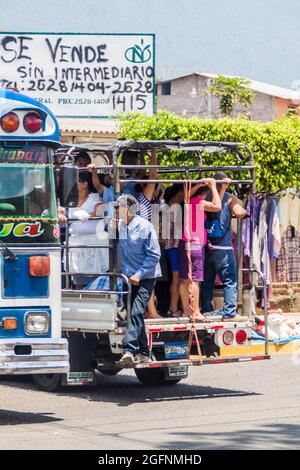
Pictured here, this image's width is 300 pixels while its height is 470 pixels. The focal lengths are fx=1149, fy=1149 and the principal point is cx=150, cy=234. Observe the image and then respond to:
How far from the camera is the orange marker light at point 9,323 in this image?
10305 millimetres

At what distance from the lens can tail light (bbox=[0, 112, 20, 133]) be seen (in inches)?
411

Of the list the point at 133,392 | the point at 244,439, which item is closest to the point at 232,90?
the point at 133,392

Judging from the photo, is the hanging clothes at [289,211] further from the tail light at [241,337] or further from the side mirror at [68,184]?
the side mirror at [68,184]

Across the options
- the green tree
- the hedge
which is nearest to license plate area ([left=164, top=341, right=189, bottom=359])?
the hedge

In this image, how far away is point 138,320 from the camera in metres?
12.0

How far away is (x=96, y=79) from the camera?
2419cm

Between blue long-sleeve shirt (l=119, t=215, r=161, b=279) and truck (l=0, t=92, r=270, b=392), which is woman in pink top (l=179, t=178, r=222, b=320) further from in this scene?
blue long-sleeve shirt (l=119, t=215, r=161, b=279)

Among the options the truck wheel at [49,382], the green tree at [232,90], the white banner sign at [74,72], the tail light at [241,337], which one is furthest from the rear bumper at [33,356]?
the green tree at [232,90]

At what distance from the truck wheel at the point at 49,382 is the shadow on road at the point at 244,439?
3.25 m

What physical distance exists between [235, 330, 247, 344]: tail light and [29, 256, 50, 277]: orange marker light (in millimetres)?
3107

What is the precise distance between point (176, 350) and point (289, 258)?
10.9m

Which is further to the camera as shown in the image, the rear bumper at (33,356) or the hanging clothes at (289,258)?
the hanging clothes at (289,258)

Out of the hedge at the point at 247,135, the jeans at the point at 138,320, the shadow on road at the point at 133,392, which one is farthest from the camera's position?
the hedge at the point at 247,135

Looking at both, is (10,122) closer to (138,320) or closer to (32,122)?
(32,122)
